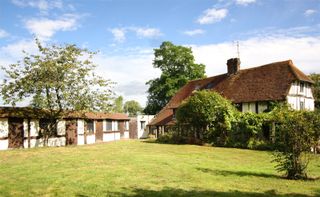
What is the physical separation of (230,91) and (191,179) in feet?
86.0

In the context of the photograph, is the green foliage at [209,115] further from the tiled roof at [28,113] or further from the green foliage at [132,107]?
the green foliage at [132,107]

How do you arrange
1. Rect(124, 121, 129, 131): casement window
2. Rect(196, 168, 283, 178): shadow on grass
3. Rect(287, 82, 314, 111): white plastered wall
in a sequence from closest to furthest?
1. Rect(196, 168, 283, 178): shadow on grass
2. Rect(287, 82, 314, 111): white plastered wall
3. Rect(124, 121, 129, 131): casement window

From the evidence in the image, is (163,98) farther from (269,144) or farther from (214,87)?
(269,144)

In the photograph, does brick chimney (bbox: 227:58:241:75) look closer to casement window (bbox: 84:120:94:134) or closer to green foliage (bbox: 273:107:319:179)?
casement window (bbox: 84:120:94:134)

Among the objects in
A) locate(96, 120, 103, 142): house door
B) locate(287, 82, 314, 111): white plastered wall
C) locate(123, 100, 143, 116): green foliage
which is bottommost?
locate(96, 120, 103, 142): house door

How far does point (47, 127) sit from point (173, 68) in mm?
30288

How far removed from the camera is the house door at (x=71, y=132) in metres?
32.6

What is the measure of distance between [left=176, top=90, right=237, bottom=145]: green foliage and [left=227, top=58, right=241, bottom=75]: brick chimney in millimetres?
9061

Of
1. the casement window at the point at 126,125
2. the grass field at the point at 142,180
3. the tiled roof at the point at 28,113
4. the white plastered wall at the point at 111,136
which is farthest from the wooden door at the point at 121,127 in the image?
the grass field at the point at 142,180

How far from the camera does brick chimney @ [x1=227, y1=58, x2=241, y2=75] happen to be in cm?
3984

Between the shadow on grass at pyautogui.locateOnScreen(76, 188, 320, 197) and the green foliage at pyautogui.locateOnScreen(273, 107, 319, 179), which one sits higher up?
the green foliage at pyautogui.locateOnScreen(273, 107, 319, 179)

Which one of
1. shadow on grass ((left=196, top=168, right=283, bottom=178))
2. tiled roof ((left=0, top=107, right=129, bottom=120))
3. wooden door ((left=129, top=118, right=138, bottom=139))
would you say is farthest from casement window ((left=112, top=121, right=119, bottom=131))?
shadow on grass ((left=196, top=168, right=283, bottom=178))

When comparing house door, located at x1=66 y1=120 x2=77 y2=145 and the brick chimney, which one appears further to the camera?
the brick chimney

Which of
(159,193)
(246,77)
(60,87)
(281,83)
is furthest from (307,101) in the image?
(159,193)
